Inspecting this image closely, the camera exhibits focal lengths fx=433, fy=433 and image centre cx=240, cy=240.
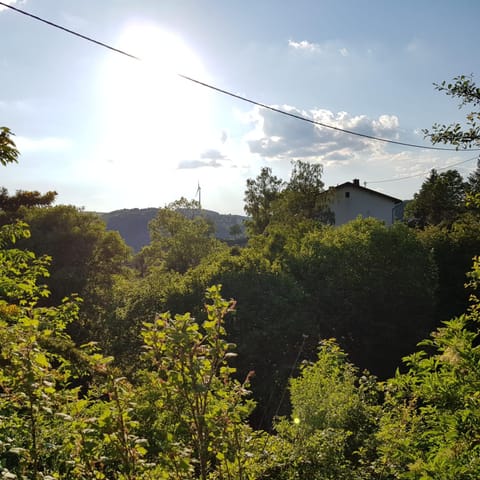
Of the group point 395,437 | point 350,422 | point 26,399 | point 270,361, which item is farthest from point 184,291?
point 26,399

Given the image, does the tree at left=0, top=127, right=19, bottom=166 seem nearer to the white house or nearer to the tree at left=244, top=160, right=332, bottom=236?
the tree at left=244, top=160, right=332, bottom=236

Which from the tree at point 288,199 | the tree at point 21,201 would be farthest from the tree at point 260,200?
the tree at point 21,201

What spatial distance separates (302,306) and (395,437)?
28.9 ft

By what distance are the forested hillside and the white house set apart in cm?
459

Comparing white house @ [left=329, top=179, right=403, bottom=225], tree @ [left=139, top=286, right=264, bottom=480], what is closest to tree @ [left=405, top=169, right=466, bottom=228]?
white house @ [left=329, top=179, right=403, bottom=225]

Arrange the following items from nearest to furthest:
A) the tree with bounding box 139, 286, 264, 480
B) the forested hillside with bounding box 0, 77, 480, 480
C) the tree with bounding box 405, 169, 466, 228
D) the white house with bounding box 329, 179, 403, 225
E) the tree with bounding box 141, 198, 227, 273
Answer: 1. the tree with bounding box 139, 286, 264, 480
2. the forested hillside with bounding box 0, 77, 480, 480
3. the tree with bounding box 141, 198, 227, 273
4. the tree with bounding box 405, 169, 466, 228
5. the white house with bounding box 329, 179, 403, 225

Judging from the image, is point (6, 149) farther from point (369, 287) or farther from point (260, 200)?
point (260, 200)

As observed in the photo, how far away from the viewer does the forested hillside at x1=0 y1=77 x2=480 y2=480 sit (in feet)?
7.50

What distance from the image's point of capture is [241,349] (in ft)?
36.9

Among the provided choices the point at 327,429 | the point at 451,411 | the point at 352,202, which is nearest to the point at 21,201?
the point at 327,429

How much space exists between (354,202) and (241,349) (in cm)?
2584

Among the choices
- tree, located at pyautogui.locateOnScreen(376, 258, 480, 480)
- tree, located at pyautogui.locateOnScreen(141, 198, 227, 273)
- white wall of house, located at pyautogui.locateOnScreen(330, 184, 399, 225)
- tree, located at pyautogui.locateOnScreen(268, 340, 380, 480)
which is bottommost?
tree, located at pyautogui.locateOnScreen(268, 340, 380, 480)

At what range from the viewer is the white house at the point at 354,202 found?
113 ft

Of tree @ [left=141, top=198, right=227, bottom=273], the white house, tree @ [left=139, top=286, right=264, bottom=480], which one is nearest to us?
tree @ [left=139, top=286, right=264, bottom=480]
